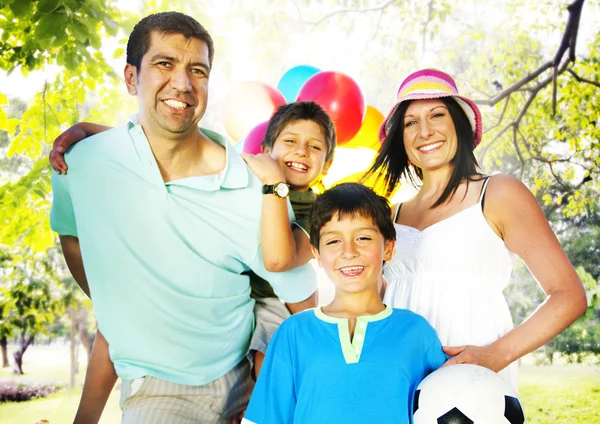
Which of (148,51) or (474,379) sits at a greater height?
(148,51)

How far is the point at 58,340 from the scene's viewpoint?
31.5ft

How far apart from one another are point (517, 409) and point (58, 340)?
9.28 meters

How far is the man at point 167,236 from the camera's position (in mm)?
1825

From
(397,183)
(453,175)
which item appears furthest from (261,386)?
(397,183)

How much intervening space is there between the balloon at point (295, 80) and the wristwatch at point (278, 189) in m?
1.85

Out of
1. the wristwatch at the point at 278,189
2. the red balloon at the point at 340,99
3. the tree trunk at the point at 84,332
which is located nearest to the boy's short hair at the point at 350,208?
the wristwatch at the point at 278,189

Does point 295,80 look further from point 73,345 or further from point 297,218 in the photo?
point 73,345

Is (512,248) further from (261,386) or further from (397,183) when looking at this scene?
(261,386)

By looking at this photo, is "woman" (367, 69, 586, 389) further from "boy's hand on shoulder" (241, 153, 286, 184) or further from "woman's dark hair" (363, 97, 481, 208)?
"boy's hand on shoulder" (241, 153, 286, 184)

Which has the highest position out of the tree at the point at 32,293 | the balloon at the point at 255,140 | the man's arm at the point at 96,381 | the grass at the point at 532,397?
the balloon at the point at 255,140

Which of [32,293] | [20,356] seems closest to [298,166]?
[32,293]

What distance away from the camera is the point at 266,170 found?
1882mm

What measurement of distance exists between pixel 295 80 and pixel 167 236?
6.57 ft

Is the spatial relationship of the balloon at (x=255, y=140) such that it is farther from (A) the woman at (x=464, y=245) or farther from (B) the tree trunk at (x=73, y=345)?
(B) the tree trunk at (x=73, y=345)
